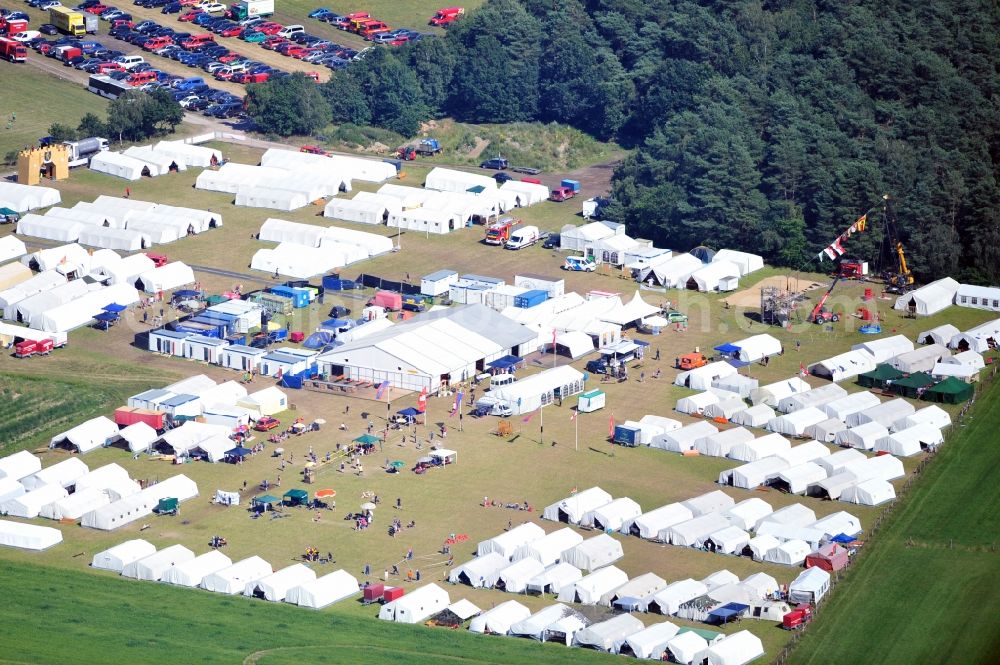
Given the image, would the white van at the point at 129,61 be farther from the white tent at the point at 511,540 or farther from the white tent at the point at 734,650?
the white tent at the point at 734,650

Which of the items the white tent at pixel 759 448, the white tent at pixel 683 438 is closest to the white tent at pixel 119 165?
the white tent at pixel 683 438

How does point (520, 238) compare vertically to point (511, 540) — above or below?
below

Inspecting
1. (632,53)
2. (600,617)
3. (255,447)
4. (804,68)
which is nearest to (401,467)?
(255,447)

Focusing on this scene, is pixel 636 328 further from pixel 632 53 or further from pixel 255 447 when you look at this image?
pixel 632 53

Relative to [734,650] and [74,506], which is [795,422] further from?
[74,506]

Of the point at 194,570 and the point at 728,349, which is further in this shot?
the point at 728,349

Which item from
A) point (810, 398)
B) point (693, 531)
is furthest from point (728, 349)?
point (693, 531)

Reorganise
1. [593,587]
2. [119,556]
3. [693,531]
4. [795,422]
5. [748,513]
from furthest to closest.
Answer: [795,422] < [748,513] < [693,531] < [119,556] < [593,587]
